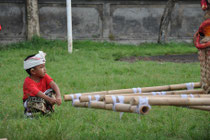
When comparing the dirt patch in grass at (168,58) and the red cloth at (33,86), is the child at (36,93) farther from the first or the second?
the dirt patch in grass at (168,58)

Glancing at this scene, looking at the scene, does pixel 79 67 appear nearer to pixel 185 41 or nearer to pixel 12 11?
pixel 12 11

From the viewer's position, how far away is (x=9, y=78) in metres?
6.29

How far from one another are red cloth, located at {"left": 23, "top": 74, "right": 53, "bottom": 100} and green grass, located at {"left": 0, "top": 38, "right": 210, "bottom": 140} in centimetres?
30

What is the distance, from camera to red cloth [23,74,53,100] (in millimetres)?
3628

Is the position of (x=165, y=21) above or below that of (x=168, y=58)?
above

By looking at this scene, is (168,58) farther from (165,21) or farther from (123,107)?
(123,107)

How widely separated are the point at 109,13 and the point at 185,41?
3.51m

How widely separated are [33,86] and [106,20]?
393 inches

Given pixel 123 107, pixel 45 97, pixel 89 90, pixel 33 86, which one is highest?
pixel 123 107

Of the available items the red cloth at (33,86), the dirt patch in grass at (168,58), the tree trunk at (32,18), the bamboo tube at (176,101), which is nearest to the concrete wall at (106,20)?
the tree trunk at (32,18)

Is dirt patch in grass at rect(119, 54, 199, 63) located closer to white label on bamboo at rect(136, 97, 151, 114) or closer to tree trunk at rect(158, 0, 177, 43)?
tree trunk at rect(158, 0, 177, 43)

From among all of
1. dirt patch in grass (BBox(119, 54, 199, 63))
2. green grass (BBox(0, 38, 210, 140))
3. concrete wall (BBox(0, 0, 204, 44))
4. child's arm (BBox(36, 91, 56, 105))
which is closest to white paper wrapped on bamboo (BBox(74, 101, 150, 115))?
green grass (BBox(0, 38, 210, 140))

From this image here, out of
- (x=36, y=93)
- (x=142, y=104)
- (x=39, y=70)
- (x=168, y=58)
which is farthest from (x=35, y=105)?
(x=168, y=58)

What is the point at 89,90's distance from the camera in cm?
528
